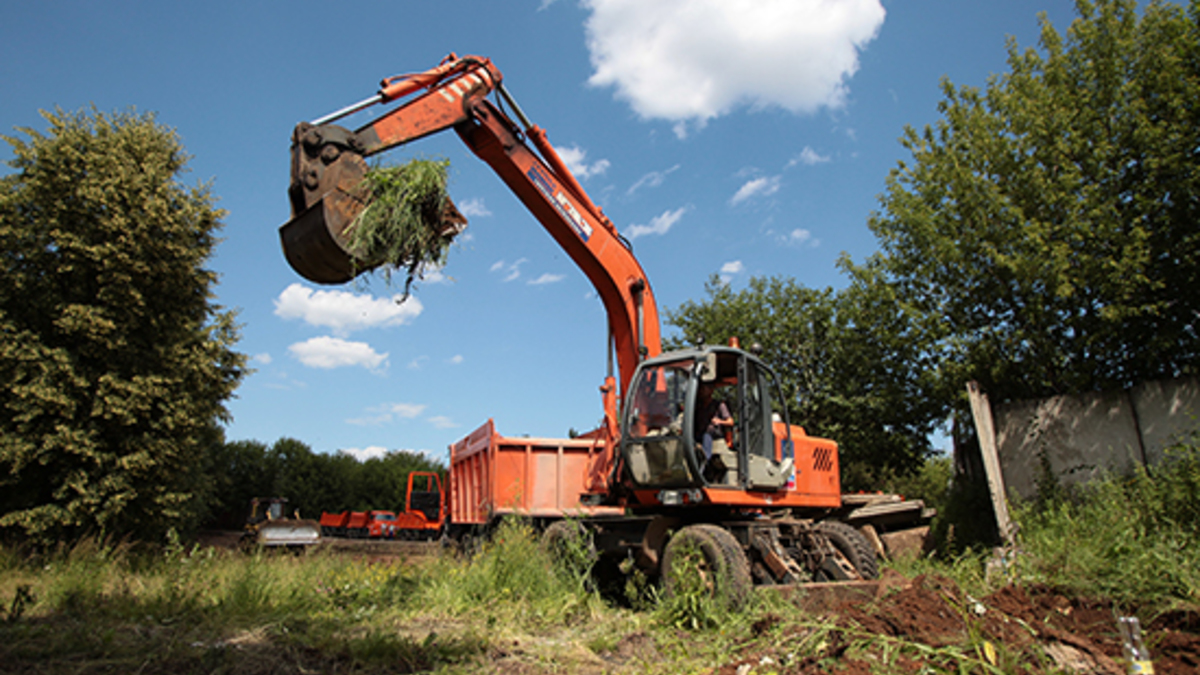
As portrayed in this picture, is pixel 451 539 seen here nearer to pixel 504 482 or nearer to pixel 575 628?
pixel 504 482

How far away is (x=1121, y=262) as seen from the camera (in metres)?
9.91

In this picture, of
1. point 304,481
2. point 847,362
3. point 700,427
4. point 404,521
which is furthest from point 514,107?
point 304,481

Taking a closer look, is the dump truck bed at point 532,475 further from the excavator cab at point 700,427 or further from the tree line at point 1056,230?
the tree line at point 1056,230

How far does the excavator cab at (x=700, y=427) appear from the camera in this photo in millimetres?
6691

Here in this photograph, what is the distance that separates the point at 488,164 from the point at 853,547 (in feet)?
19.2

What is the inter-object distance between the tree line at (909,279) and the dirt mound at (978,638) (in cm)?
729

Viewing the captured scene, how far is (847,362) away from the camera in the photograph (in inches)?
743

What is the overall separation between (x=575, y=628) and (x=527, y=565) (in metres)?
1.23

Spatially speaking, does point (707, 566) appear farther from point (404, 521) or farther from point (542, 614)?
point (404, 521)

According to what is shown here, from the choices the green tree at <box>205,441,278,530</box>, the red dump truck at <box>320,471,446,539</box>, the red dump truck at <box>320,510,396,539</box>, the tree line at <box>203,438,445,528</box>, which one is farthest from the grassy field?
the green tree at <box>205,441,278,530</box>

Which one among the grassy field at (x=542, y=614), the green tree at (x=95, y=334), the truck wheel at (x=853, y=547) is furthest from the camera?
the green tree at (x=95, y=334)

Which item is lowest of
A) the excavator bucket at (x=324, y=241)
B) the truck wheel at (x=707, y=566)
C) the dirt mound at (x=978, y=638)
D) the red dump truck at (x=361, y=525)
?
the dirt mound at (x=978, y=638)

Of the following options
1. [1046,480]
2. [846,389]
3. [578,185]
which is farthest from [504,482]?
[846,389]

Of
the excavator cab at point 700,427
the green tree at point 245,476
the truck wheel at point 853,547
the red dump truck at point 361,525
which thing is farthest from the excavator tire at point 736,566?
the green tree at point 245,476
